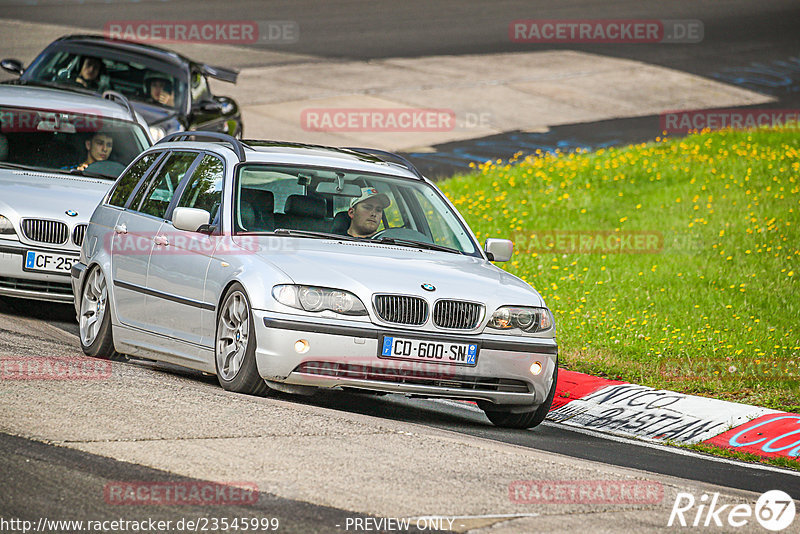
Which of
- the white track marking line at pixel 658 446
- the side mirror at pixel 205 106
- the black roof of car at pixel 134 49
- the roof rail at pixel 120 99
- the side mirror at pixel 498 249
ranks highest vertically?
the black roof of car at pixel 134 49

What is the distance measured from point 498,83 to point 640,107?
3080mm

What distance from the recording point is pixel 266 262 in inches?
317

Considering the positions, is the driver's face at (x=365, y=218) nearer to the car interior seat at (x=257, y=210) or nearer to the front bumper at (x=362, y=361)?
the car interior seat at (x=257, y=210)

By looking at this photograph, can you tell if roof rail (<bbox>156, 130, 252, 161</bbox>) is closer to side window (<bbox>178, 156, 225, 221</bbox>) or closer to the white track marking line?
side window (<bbox>178, 156, 225, 221</bbox>)

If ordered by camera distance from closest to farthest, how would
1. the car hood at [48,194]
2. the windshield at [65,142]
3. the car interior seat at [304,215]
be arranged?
the car interior seat at [304,215], the car hood at [48,194], the windshield at [65,142]


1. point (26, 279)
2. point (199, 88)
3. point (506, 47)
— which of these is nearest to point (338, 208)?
point (26, 279)

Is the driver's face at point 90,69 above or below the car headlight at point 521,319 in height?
above

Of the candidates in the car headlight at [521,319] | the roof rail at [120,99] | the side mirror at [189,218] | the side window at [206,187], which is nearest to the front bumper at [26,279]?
the side window at [206,187]

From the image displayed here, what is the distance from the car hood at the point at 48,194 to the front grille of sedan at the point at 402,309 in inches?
159

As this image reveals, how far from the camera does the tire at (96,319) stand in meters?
9.54

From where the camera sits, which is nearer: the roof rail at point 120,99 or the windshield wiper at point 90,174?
the windshield wiper at point 90,174

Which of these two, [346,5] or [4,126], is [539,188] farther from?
[346,5]

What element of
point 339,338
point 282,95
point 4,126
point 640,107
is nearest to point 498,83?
point 640,107

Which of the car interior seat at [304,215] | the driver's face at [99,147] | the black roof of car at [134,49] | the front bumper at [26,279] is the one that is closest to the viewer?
the car interior seat at [304,215]
